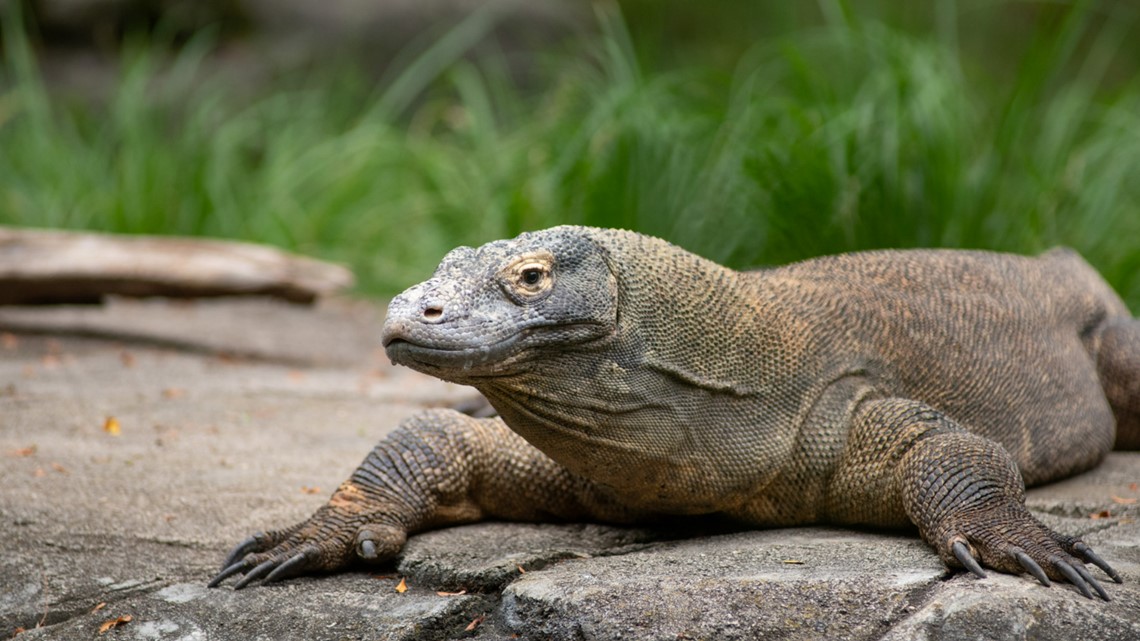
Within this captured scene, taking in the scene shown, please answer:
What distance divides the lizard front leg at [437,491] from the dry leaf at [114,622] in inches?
16.1

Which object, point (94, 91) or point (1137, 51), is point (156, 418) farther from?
point (1137, 51)

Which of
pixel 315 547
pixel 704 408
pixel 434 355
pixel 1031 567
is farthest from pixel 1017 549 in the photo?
pixel 315 547

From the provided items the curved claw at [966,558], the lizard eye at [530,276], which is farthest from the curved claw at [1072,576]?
the lizard eye at [530,276]

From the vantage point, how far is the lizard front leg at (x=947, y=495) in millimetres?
2688

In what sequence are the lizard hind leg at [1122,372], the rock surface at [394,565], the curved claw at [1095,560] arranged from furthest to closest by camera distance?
1. the lizard hind leg at [1122,372]
2. the curved claw at [1095,560]
3. the rock surface at [394,565]

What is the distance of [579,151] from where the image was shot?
660 cm

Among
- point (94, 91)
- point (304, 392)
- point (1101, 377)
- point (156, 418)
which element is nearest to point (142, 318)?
point (304, 392)

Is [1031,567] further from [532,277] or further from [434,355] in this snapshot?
[434,355]

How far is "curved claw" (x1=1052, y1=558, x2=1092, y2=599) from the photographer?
2545mm

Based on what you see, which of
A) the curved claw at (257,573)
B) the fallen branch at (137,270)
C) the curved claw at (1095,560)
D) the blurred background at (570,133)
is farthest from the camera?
the fallen branch at (137,270)

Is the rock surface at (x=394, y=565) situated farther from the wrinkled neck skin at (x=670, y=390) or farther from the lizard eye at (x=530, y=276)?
the lizard eye at (x=530, y=276)

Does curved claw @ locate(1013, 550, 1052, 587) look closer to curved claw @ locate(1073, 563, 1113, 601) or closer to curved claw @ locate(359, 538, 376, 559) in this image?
curved claw @ locate(1073, 563, 1113, 601)

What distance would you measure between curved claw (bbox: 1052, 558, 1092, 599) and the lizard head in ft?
3.65

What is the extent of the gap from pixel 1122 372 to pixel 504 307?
2.82m
